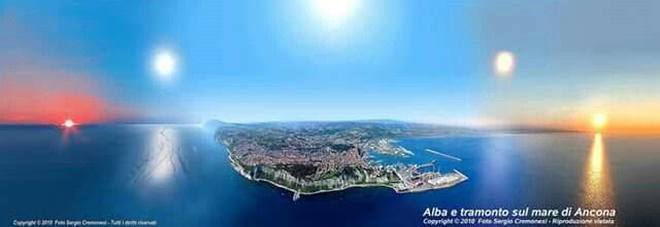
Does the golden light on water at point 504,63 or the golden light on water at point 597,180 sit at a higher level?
the golden light on water at point 504,63

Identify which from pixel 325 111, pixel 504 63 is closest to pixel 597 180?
pixel 504 63

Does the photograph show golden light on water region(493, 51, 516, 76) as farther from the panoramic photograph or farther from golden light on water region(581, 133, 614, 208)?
golden light on water region(581, 133, 614, 208)

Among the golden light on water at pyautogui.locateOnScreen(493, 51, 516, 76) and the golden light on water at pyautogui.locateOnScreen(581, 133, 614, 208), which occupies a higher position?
the golden light on water at pyautogui.locateOnScreen(493, 51, 516, 76)

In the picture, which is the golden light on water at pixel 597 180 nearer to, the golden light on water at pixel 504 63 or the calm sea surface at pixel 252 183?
the calm sea surface at pixel 252 183

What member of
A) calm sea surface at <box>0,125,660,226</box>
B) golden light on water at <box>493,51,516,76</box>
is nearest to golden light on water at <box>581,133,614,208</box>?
calm sea surface at <box>0,125,660,226</box>

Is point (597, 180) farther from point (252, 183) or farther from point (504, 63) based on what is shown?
point (252, 183)

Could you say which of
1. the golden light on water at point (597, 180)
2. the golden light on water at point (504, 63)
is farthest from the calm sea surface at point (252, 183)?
the golden light on water at point (504, 63)

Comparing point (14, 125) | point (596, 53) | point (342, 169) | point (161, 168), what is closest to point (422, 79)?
point (342, 169)

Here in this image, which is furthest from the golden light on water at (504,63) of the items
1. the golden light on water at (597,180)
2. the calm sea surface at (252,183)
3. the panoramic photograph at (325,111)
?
the golden light on water at (597,180)
